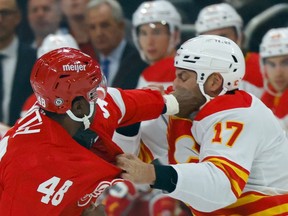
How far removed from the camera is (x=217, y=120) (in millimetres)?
3738

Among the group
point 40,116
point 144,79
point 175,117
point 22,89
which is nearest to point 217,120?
point 175,117

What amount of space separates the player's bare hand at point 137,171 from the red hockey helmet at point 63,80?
275mm

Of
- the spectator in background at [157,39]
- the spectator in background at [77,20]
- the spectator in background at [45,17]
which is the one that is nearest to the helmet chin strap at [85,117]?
the spectator in background at [157,39]

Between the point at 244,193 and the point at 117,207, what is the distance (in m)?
1.89

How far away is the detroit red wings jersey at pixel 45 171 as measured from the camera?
3430 millimetres

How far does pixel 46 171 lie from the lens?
3439 mm

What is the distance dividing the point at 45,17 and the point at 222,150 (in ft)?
11.0

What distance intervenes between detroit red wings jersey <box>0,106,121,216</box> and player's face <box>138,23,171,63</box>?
235cm

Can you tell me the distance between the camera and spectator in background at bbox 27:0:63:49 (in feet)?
22.1

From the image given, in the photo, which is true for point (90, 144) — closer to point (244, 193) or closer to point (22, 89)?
→ point (244, 193)

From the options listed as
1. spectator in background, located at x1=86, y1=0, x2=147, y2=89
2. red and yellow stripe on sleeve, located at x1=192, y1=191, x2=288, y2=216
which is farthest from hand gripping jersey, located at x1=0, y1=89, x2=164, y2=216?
spectator in background, located at x1=86, y1=0, x2=147, y2=89

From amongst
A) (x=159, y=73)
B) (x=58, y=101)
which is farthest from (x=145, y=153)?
(x=159, y=73)

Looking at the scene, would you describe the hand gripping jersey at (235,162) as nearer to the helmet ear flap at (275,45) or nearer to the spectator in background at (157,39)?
the spectator in background at (157,39)

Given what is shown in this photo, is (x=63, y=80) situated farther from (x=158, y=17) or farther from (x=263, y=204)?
(x=158, y=17)
